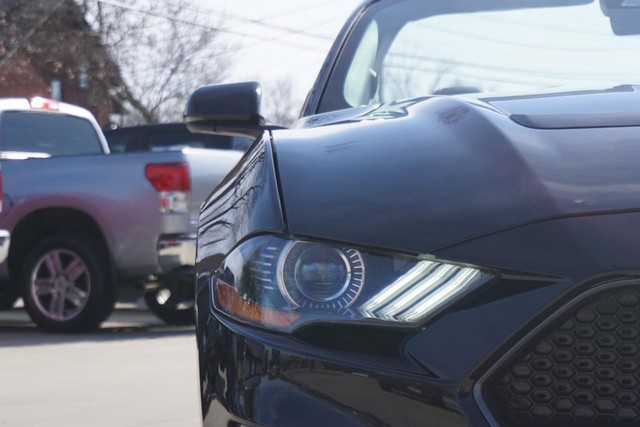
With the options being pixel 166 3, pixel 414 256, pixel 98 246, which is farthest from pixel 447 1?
pixel 166 3

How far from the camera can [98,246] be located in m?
9.37

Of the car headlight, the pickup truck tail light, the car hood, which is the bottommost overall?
the pickup truck tail light

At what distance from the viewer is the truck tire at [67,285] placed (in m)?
9.21

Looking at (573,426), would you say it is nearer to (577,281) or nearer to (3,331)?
(577,281)

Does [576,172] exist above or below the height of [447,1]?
below

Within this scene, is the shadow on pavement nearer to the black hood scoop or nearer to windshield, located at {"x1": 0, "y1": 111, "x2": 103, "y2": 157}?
windshield, located at {"x1": 0, "y1": 111, "x2": 103, "y2": 157}

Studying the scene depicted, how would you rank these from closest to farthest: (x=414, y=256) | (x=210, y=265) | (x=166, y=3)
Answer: (x=414, y=256)
(x=210, y=265)
(x=166, y=3)

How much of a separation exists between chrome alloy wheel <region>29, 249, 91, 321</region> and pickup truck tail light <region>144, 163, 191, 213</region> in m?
0.78

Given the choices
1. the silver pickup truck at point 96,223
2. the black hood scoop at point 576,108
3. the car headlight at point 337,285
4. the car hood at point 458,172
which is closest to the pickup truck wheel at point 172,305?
the silver pickup truck at point 96,223

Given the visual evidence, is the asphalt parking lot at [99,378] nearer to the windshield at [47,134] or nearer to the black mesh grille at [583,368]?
the windshield at [47,134]

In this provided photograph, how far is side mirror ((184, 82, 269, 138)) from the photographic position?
3.70 m

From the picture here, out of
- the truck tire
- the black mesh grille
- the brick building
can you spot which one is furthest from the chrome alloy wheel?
the brick building

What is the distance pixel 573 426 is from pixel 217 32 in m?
34.0

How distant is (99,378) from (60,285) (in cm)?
281
